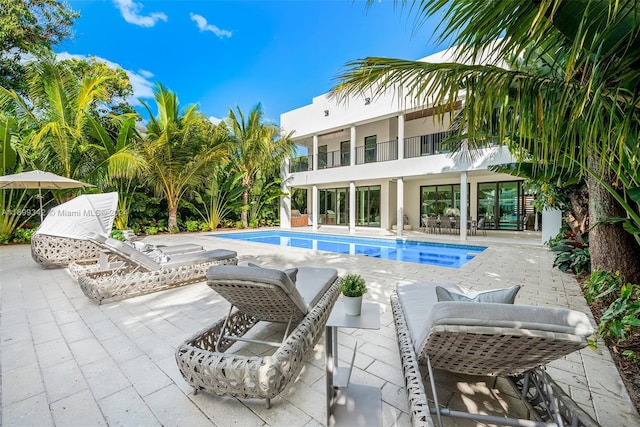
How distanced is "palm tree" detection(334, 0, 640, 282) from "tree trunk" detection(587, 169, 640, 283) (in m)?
1.16

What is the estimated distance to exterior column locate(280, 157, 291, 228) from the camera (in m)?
18.1

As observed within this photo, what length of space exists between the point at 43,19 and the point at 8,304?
16310mm

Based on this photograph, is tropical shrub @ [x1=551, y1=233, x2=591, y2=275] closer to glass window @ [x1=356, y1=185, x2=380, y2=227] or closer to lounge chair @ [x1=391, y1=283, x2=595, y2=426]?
lounge chair @ [x1=391, y1=283, x2=595, y2=426]

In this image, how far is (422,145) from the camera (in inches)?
540

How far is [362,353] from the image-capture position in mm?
2859

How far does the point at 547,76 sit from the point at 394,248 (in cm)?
931

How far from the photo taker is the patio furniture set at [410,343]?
148cm

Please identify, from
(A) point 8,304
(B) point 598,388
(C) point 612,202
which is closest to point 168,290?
(A) point 8,304

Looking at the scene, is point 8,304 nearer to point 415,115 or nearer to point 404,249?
point 404,249

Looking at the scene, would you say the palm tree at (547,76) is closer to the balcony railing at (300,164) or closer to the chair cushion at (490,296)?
the chair cushion at (490,296)

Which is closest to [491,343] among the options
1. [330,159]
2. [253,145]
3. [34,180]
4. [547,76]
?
[547,76]

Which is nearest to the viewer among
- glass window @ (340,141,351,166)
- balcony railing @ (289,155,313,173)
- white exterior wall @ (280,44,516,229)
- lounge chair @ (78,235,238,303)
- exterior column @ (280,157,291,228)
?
lounge chair @ (78,235,238,303)

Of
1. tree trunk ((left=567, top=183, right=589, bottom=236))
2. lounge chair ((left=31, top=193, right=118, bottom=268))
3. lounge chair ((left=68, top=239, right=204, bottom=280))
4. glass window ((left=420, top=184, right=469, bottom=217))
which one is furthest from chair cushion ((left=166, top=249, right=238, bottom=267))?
glass window ((left=420, top=184, right=469, bottom=217))

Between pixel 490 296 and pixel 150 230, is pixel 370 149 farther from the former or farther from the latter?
pixel 490 296
